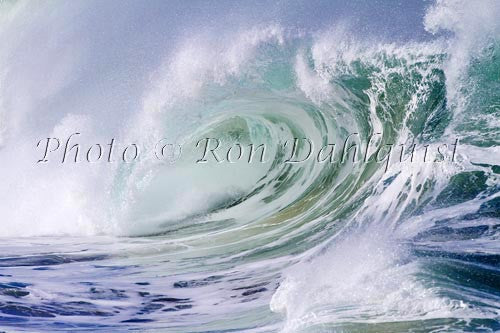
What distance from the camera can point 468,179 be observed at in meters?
5.89

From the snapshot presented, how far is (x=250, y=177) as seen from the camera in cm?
684

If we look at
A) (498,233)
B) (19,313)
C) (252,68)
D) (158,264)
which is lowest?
(19,313)

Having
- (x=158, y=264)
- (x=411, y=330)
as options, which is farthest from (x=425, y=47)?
(x=158, y=264)

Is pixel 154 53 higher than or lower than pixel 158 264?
higher

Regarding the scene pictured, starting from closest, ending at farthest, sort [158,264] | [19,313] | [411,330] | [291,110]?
[411,330] < [19,313] < [158,264] < [291,110]

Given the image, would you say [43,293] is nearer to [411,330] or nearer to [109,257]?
[109,257]

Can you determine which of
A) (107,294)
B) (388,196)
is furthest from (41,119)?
(388,196)

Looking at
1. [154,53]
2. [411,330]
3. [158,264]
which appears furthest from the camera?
[154,53]

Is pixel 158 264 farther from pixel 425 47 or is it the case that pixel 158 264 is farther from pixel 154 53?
pixel 425 47

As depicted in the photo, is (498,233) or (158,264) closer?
(498,233)

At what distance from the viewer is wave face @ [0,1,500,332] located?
5422 millimetres

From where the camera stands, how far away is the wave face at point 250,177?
542 centimetres

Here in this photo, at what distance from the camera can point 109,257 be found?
21.0 feet

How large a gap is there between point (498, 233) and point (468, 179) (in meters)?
0.59
